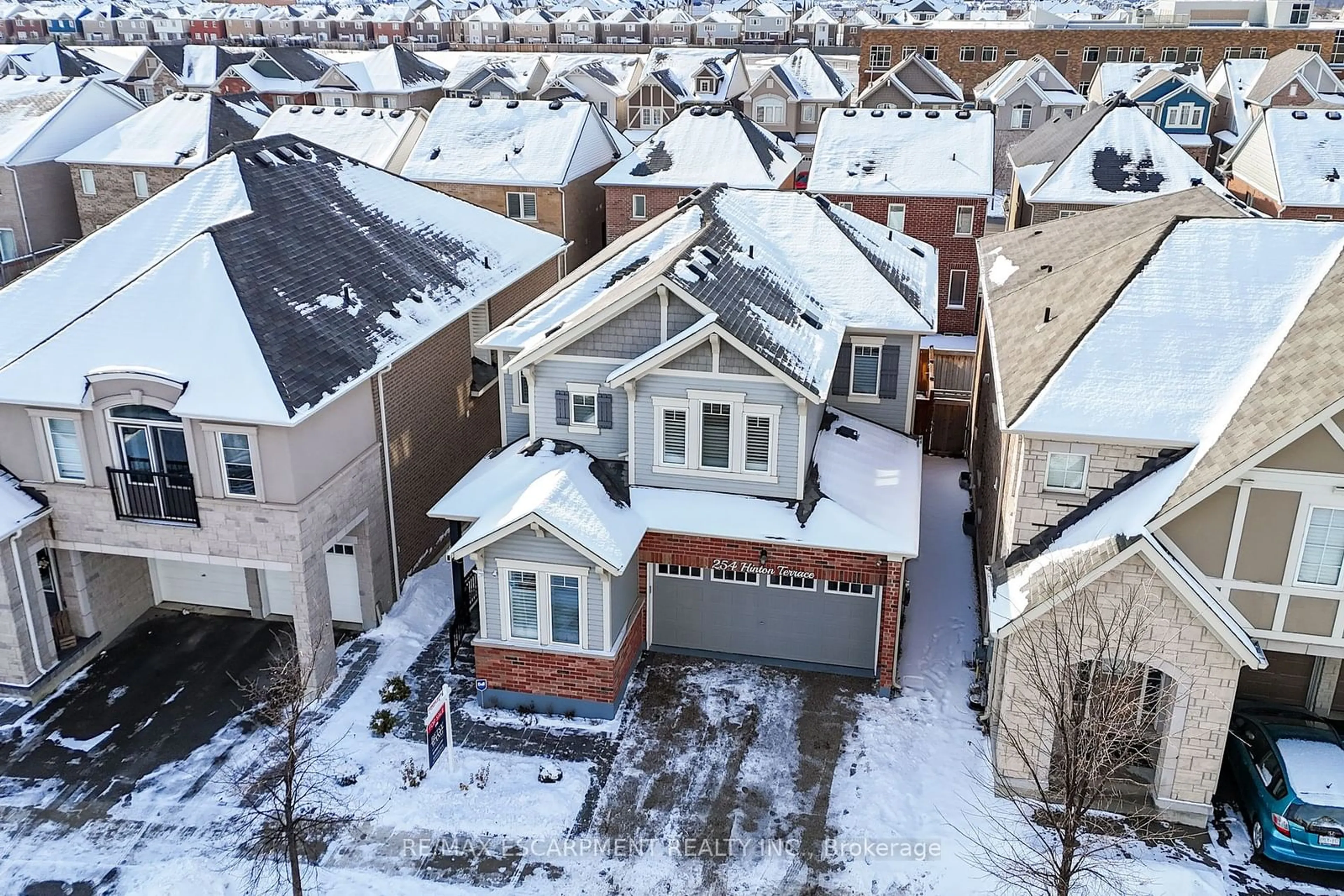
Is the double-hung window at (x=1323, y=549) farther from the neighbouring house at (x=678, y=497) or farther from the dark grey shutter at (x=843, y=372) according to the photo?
the dark grey shutter at (x=843, y=372)

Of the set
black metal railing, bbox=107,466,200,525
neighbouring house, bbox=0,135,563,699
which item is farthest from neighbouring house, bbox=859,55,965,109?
black metal railing, bbox=107,466,200,525

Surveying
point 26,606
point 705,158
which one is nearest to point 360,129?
point 705,158

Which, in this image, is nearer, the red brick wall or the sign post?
the sign post

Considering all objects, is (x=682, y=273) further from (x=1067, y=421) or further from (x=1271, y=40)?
(x=1271, y=40)

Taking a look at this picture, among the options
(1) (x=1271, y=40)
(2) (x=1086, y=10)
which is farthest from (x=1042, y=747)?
(2) (x=1086, y=10)

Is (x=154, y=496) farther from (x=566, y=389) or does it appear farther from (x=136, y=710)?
(x=566, y=389)

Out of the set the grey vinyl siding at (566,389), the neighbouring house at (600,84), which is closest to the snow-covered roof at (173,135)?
the neighbouring house at (600,84)

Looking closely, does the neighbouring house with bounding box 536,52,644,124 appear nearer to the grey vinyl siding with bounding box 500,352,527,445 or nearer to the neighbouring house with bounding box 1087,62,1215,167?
the neighbouring house with bounding box 1087,62,1215,167
